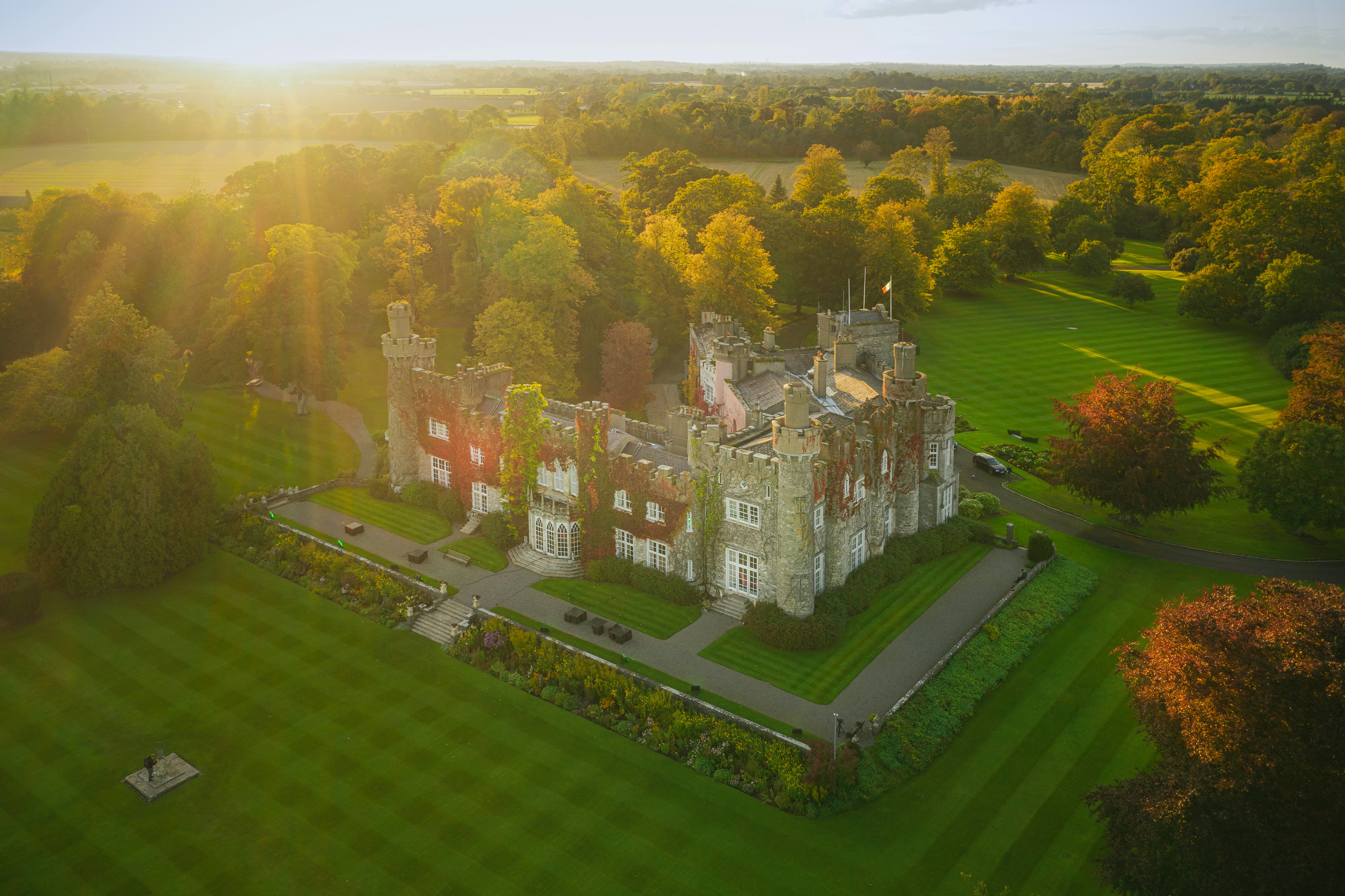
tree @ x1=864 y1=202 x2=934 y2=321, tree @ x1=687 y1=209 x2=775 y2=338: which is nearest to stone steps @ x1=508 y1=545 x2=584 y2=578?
tree @ x1=687 y1=209 x2=775 y2=338

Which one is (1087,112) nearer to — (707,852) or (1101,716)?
(1101,716)

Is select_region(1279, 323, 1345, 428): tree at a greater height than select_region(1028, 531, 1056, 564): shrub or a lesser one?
greater

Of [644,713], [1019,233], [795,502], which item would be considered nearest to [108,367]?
[644,713]

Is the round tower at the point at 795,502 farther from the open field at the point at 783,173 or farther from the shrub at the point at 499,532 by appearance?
the open field at the point at 783,173

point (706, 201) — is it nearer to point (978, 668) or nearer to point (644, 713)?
point (978, 668)

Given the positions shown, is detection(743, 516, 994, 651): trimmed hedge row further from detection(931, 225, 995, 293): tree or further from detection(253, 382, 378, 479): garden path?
detection(931, 225, 995, 293): tree

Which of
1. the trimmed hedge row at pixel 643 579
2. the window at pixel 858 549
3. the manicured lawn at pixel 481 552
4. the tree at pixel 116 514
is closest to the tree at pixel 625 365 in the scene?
the manicured lawn at pixel 481 552
